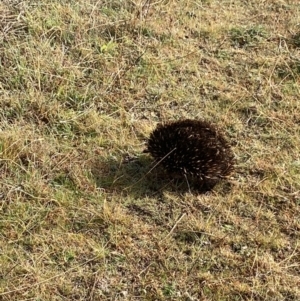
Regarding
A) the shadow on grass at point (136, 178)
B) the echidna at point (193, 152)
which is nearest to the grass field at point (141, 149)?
the shadow on grass at point (136, 178)

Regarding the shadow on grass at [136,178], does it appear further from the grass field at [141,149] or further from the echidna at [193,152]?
the echidna at [193,152]

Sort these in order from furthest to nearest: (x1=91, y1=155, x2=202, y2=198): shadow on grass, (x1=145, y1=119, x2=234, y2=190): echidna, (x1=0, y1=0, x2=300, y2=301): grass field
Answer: (x1=91, y1=155, x2=202, y2=198): shadow on grass < (x1=145, y1=119, x2=234, y2=190): echidna < (x1=0, y1=0, x2=300, y2=301): grass field

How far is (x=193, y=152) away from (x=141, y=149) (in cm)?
53

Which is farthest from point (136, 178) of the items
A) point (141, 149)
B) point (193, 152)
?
point (193, 152)

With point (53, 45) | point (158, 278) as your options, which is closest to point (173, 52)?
point (53, 45)

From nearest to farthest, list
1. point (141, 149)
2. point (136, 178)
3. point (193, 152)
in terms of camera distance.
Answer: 1. point (193, 152)
2. point (136, 178)
3. point (141, 149)

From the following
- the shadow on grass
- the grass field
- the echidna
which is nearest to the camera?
the grass field

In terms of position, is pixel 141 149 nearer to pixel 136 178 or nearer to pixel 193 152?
pixel 136 178

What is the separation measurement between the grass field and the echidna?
15 cm

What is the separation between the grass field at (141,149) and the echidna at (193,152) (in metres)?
0.15

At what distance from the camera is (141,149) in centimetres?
430

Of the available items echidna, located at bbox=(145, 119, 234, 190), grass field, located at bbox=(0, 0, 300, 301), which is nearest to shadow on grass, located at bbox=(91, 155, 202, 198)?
grass field, located at bbox=(0, 0, 300, 301)

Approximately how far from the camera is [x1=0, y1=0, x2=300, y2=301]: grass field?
11.6 ft

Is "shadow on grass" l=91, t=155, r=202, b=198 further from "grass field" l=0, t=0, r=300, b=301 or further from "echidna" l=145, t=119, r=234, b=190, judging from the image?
"echidna" l=145, t=119, r=234, b=190
